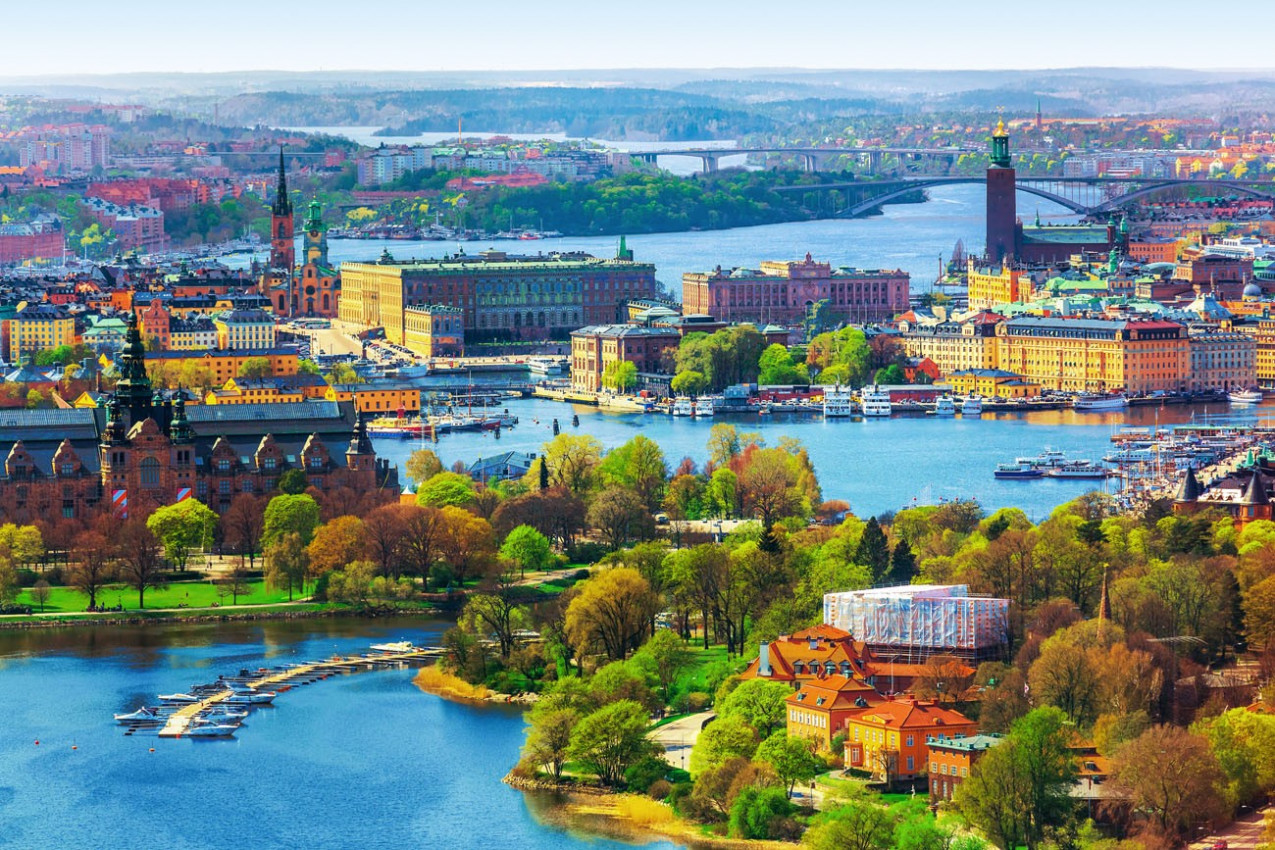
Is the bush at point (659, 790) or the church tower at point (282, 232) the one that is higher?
the church tower at point (282, 232)

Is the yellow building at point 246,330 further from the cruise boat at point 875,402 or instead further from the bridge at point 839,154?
the bridge at point 839,154

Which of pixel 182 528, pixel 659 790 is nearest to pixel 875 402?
pixel 182 528

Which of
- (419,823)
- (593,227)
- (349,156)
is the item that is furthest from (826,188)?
(419,823)

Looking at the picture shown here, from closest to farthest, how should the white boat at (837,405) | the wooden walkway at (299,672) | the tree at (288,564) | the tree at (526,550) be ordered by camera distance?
the wooden walkway at (299,672) → the tree at (288,564) → the tree at (526,550) → the white boat at (837,405)

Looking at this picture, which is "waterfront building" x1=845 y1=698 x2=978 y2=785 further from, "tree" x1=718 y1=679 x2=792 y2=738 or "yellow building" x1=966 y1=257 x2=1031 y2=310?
"yellow building" x1=966 y1=257 x2=1031 y2=310

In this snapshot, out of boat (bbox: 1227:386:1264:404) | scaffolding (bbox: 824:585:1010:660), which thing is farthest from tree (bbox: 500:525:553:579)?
boat (bbox: 1227:386:1264:404)

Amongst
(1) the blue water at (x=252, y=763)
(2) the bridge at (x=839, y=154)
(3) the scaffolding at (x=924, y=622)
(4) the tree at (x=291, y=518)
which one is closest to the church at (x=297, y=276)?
(4) the tree at (x=291, y=518)
